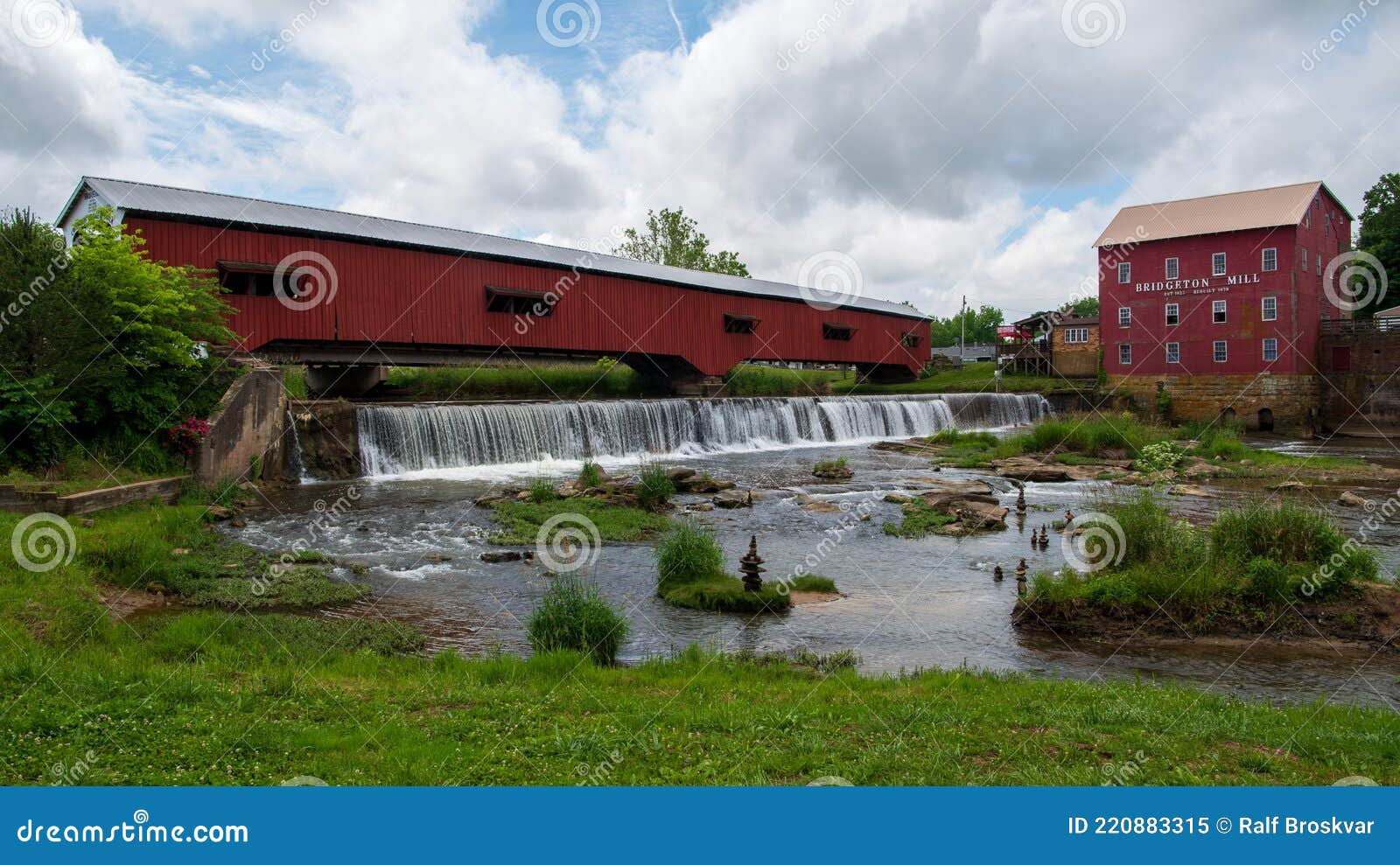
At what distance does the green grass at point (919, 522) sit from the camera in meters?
13.4

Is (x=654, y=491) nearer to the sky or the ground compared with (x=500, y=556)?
nearer to the sky

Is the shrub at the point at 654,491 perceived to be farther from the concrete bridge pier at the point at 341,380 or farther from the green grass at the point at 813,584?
the concrete bridge pier at the point at 341,380

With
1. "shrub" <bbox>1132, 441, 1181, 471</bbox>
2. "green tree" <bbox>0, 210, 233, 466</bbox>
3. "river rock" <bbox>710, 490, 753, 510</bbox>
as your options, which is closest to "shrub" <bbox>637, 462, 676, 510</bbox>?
"river rock" <bbox>710, 490, 753, 510</bbox>

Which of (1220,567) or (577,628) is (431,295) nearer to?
(577,628)

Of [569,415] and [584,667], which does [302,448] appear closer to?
[569,415]

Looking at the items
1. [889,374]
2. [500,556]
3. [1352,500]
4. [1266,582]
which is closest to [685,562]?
[500,556]

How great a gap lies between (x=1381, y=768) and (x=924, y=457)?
21.3 meters

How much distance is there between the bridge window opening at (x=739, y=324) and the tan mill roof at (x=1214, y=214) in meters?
17.8

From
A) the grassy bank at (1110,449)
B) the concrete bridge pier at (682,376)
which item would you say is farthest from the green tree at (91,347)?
the concrete bridge pier at (682,376)

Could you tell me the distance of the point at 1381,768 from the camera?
422cm

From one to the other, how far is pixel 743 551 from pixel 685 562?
2.31 m

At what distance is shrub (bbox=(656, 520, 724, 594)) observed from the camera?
385 inches

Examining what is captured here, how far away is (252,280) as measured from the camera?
2153 cm

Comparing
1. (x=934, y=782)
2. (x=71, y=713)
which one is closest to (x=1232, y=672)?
(x=934, y=782)
